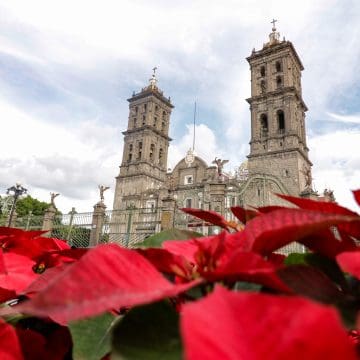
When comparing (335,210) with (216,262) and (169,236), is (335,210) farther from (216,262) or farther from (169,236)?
(169,236)

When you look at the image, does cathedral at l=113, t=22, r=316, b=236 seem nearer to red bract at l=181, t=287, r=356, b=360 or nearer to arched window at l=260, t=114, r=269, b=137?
arched window at l=260, t=114, r=269, b=137

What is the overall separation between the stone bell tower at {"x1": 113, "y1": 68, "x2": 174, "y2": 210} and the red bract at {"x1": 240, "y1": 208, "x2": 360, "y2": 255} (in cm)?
2959

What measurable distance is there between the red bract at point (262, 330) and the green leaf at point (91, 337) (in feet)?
0.81

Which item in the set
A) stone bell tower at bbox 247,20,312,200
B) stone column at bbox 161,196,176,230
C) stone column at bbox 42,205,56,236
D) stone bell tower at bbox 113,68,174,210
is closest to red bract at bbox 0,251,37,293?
stone column at bbox 161,196,176,230

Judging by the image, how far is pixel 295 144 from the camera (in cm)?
2434

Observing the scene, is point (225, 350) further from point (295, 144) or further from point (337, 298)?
point (295, 144)

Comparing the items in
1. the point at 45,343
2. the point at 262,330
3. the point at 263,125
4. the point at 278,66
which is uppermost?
the point at 278,66

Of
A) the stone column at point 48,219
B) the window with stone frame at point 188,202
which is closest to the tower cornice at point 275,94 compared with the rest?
the window with stone frame at point 188,202

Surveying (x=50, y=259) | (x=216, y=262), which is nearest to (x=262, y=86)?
(x=50, y=259)

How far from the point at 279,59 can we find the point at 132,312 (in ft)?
103

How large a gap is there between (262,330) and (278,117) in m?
28.3

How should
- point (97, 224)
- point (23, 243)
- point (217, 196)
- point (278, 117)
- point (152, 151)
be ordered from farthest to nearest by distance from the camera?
point (152, 151) → point (278, 117) → point (97, 224) → point (217, 196) → point (23, 243)

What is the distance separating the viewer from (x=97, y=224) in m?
14.0

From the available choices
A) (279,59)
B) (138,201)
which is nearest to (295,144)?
(279,59)
